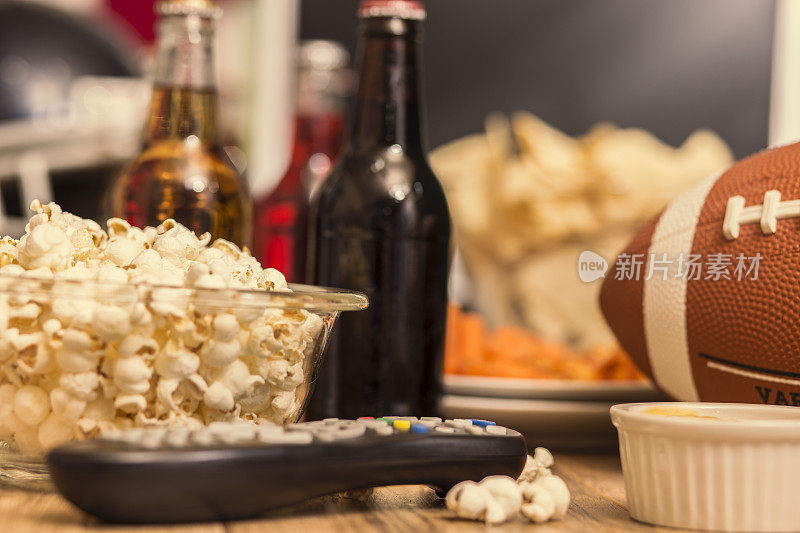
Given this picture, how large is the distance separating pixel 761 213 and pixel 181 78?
0.55 m

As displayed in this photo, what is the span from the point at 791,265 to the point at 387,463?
355 mm

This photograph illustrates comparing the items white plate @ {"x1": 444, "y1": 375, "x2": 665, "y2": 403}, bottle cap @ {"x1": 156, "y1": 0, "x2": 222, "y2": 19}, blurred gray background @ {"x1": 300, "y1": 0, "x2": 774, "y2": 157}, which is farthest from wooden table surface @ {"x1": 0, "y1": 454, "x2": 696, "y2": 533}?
blurred gray background @ {"x1": 300, "y1": 0, "x2": 774, "y2": 157}

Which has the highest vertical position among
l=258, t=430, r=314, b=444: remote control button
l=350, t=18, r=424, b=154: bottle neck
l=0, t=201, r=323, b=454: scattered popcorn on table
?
l=350, t=18, r=424, b=154: bottle neck

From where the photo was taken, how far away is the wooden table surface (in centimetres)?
56

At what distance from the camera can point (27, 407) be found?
0.62 meters

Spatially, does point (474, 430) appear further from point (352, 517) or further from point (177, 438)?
point (177, 438)

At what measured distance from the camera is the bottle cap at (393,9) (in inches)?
36.5

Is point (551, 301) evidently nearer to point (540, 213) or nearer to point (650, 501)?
point (540, 213)

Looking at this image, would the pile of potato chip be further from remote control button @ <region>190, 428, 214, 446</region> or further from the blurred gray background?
remote control button @ <region>190, 428, 214, 446</region>

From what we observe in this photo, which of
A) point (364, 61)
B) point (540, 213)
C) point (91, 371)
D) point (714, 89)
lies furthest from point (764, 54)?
point (91, 371)

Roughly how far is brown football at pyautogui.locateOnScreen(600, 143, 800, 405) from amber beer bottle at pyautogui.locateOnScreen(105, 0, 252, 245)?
0.39 meters

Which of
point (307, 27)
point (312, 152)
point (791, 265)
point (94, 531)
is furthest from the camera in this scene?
point (307, 27)

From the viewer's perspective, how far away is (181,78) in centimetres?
97

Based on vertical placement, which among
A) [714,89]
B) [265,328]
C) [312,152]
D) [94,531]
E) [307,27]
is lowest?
[94,531]
